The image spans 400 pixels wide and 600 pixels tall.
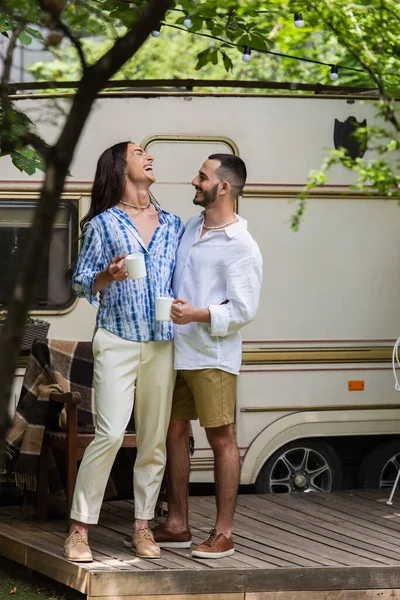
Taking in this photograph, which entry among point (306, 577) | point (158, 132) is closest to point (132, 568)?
point (306, 577)

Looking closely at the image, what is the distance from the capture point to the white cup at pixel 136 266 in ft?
15.5

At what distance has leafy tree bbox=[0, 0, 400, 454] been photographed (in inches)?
91.4

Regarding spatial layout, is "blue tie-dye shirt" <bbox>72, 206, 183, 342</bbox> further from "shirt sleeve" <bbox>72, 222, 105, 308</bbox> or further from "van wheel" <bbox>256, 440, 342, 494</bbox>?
"van wheel" <bbox>256, 440, 342, 494</bbox>

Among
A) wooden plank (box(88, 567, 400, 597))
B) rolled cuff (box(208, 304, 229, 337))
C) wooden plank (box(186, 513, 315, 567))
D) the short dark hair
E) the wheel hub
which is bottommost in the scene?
wooden plank (box(88, 567, 400, 597))

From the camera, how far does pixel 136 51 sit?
2.57m

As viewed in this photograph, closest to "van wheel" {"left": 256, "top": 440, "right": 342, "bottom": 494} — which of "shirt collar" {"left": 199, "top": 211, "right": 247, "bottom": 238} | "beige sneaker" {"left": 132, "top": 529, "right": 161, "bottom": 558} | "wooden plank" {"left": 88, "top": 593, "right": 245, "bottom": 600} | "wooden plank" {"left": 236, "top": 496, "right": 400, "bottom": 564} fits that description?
"wooden plank" {"left": 236, "top": 496, "right": 400, "bottom": 564}

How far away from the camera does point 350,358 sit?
7230mm

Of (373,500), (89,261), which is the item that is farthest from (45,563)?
(373,500)

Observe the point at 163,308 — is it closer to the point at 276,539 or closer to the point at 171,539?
the point at 171,539

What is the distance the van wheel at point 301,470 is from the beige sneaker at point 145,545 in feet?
6.34

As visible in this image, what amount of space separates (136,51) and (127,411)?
277 centimetres

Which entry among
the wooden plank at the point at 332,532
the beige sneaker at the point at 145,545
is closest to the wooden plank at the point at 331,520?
the wooden plank at the point at 332,532

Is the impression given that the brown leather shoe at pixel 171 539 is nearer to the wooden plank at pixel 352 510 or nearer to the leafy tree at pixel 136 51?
the wooden plank at pixel 352 510

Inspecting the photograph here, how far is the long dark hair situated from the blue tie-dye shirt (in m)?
0.09
